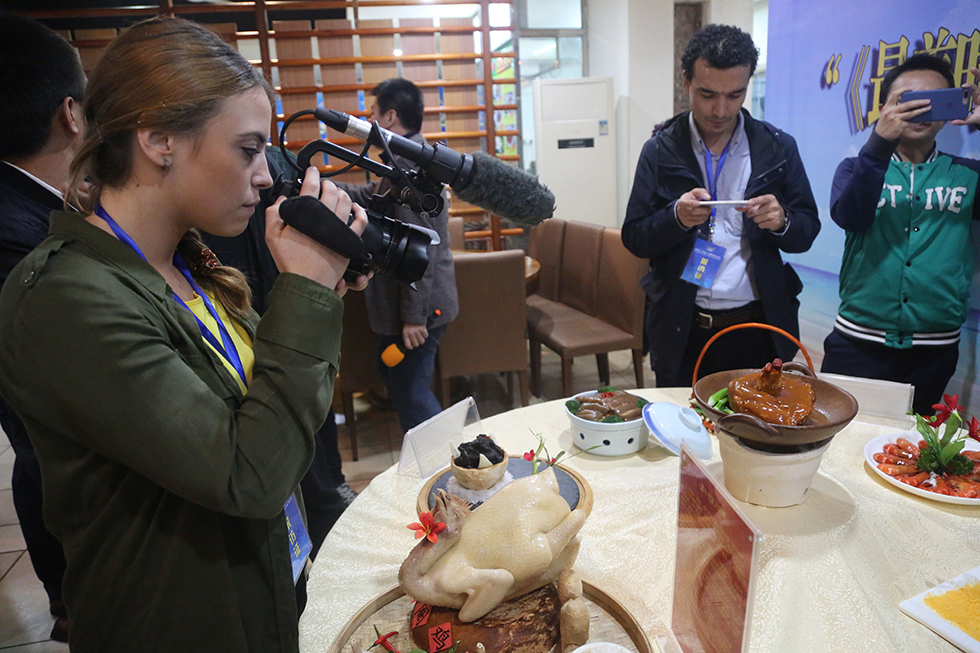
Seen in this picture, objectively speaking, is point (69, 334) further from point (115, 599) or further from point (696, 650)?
point (696, 650)

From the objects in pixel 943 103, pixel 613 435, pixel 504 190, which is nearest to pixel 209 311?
pixel 504 190

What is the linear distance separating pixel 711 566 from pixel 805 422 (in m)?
0.38

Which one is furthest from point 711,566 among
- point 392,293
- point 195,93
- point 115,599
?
point 392,293

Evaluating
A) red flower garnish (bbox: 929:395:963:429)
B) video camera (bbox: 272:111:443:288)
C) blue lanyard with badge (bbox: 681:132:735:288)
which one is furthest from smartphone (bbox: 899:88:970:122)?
video camera (bbox: 272:111:443:288)

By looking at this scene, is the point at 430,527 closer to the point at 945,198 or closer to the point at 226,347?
the point at 226,347

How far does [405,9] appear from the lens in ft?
17.8

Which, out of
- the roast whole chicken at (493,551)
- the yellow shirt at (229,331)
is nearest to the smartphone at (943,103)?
the roast whole chicken at (493,551)

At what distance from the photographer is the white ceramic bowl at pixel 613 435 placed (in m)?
1.28

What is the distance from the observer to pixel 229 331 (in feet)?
2.91

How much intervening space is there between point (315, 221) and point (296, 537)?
20.0 inches

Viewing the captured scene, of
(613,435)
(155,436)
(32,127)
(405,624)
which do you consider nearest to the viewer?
(155,436)

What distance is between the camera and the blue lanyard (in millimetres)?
714

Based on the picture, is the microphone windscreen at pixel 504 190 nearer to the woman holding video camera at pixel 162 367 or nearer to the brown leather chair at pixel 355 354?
the woman holding video camera at pixel 162 367

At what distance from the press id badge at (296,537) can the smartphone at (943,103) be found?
1752mm
